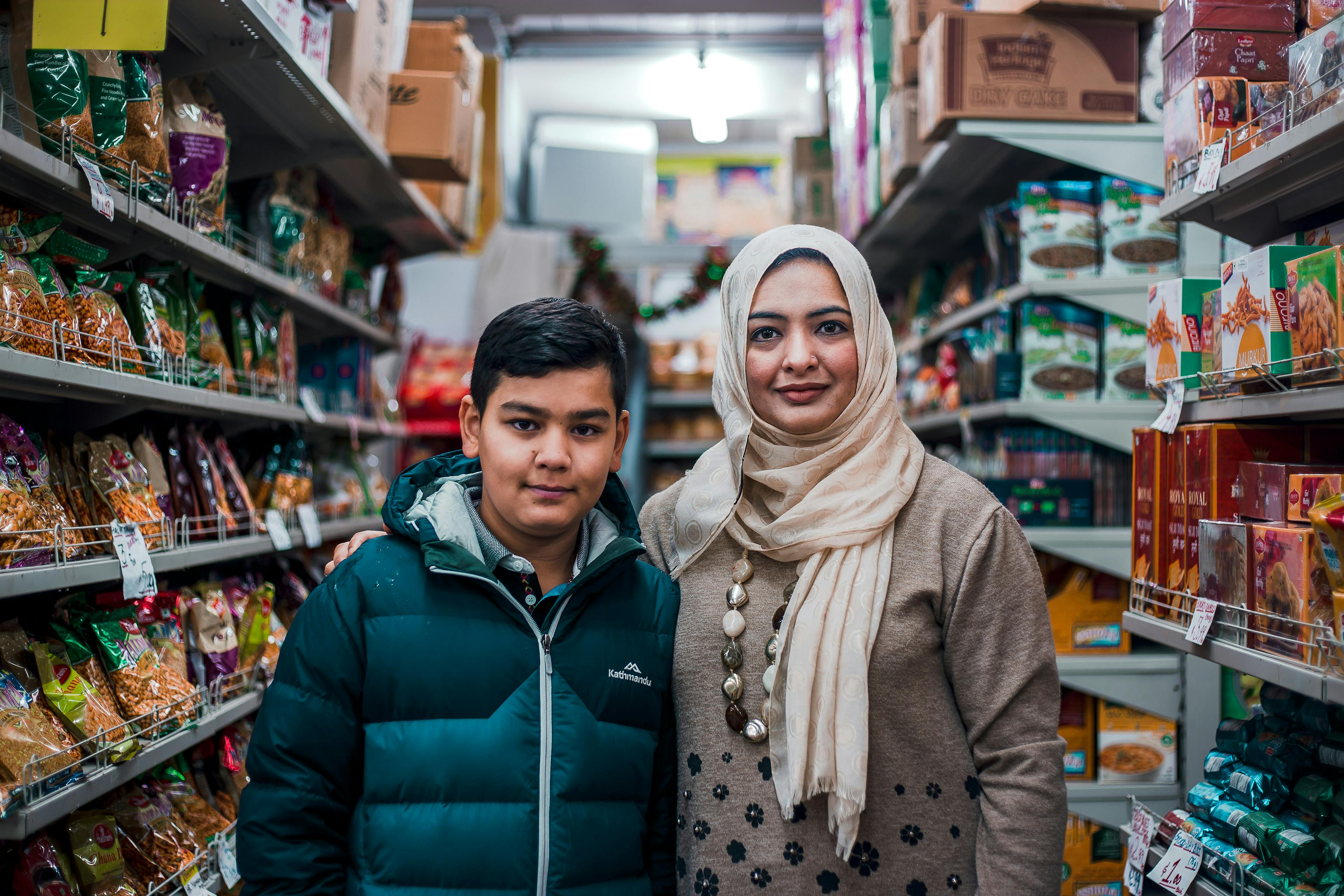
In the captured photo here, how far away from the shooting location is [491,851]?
50.8 inches

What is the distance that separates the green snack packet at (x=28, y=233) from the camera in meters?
1.64

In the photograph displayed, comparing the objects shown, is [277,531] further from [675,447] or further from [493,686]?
[675,447]

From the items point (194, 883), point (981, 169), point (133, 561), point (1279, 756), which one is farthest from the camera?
point (981, 169)

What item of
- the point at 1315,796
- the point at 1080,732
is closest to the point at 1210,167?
the point at 1315,796

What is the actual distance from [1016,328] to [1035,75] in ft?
2.51

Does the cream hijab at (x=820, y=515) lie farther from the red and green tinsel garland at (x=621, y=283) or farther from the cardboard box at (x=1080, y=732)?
the red and green tinsel garland at (x=621, y=283)

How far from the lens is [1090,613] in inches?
118

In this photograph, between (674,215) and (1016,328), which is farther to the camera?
(674,215)

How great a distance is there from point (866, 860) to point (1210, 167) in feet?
4.41

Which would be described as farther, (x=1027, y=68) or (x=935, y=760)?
(x=1027, y=68)

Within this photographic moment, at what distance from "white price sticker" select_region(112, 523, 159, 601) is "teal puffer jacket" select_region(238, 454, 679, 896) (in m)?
0.70

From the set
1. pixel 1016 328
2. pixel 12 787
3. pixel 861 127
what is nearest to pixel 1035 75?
pixel 1016 328

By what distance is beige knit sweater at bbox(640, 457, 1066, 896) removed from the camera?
1.38 meters

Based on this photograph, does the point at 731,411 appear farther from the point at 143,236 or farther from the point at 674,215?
the point at 674,215
